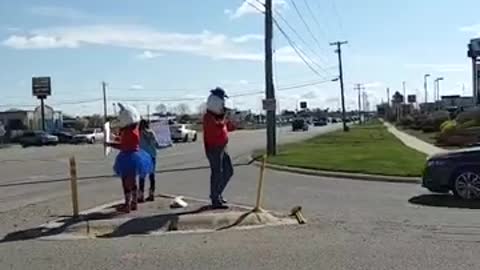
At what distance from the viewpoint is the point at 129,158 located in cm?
1242

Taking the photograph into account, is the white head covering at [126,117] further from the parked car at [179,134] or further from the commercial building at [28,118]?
the commercial building at [28,118]

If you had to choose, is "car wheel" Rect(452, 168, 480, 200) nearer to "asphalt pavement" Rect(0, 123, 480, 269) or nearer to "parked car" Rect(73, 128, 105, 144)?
"asphalt pavement" Rect(0, 123, 480, 269)

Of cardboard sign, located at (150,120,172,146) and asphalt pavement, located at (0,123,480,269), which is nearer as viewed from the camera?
asphalt pavement, located at (0,123,480,269)

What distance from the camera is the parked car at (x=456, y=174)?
14.9 meters

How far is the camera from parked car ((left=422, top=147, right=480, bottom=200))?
588 inches

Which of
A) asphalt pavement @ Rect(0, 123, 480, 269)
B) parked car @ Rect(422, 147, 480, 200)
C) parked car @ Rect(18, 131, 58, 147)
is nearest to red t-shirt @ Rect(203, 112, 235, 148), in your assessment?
asphalt pavement @ Rect(0, 123, 480, 269)

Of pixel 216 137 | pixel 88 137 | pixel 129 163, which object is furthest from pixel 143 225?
pixel 88 137

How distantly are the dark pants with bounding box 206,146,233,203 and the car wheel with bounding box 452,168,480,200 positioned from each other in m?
4.94

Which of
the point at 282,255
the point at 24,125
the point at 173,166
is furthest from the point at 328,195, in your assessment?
the point at 24,125

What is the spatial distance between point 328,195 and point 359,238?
609 cm

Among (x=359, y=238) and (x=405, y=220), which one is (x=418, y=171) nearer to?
(x=405, y=220)

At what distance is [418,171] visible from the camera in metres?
21.5

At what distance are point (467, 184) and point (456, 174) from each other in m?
0.32

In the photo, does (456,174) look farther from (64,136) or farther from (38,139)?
(64,136)
